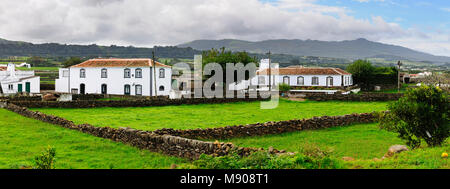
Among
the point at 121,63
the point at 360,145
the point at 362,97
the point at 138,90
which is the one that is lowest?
the point at 360,145

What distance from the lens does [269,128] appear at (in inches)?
773

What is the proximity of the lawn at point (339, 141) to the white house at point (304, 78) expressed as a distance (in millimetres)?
38819

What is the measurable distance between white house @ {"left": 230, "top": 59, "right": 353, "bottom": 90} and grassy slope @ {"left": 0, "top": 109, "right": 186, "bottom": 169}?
137 feet

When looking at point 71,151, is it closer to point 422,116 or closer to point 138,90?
point 422,116

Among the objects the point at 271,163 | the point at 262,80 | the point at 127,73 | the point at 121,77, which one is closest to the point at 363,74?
the point at 262,80

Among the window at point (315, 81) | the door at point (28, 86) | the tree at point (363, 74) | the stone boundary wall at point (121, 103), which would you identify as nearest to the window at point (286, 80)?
the window at point (315, 81)

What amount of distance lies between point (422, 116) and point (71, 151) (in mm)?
12089

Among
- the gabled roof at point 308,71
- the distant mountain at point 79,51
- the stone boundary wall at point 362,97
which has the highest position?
the distant mountain at point 79,51

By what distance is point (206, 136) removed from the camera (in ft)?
58.2

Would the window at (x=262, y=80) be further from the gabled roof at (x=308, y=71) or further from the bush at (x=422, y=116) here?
the bush at (x=422, y=116)

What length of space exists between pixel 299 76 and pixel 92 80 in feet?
102

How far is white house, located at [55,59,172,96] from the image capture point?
167 feet

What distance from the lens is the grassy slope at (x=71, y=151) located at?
12055 mm

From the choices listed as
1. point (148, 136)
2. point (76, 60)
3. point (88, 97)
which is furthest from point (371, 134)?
point (76, 60)
